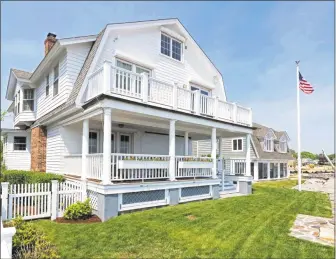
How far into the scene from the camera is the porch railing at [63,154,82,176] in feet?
38.9

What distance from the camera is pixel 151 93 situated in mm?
11172

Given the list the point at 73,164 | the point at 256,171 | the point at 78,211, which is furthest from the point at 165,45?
the point at 256,171

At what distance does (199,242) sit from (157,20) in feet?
39.8

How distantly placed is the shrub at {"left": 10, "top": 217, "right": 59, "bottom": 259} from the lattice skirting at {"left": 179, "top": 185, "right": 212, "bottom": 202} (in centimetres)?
671

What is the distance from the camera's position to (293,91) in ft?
66.4

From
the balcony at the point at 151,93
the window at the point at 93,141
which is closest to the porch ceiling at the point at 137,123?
the window at the point at 93,141

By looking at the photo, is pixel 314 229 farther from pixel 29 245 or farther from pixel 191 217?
pixel 29 245

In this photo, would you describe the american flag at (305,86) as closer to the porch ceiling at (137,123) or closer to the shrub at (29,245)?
the porch ceiling at (137,123)

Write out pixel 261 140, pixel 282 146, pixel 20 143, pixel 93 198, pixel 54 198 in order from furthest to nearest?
1. pixel 282 146
2. pixel 261 140
3. pixel 20 143
4. pixel 93 198
5. pixel 54 198

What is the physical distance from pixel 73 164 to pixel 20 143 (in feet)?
30.1

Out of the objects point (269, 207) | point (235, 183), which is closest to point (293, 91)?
point (235, 183)

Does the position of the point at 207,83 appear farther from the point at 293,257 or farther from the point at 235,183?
the point at 293,257

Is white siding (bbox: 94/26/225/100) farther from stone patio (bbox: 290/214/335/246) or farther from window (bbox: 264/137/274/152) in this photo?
window (bbox: 264/137/274/152)

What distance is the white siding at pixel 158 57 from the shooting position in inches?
512
